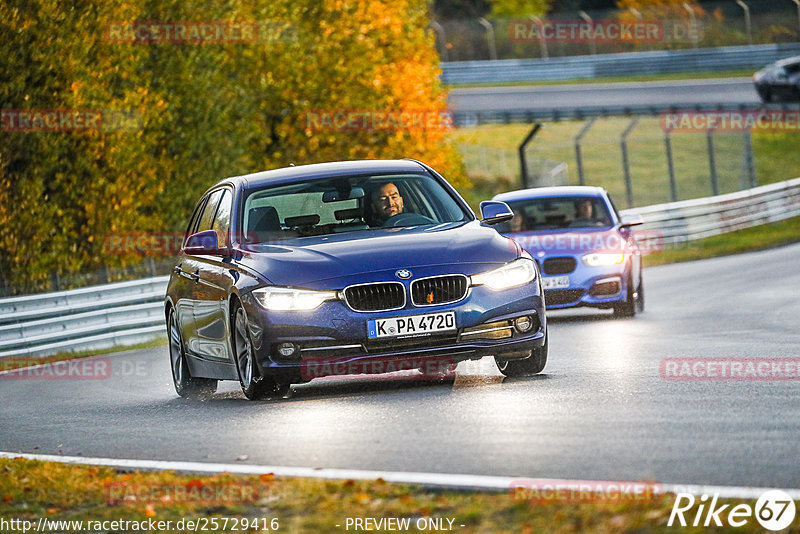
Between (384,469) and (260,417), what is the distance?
2443 millimetres

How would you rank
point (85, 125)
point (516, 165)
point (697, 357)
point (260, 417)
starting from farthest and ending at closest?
point (516, 165)
point (85, 125)
point (697, 357)
point (260, 417)

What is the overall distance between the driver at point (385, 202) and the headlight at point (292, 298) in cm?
133

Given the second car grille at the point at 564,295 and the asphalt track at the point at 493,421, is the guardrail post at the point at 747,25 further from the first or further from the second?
the asphalt track at the point at 493,421

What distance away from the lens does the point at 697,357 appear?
12.4 m

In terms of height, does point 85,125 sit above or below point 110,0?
below

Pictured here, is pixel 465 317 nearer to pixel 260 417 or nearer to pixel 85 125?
pixel 260 417

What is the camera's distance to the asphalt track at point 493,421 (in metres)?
7.23

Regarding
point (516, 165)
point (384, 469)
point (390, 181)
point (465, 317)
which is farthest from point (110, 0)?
point (516, 165)

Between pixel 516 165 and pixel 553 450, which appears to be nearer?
pixel 553 450

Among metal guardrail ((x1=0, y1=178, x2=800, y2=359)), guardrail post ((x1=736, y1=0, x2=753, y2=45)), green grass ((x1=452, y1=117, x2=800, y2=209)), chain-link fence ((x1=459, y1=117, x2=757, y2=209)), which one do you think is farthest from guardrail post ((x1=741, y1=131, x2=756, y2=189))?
guardrail post ((x1=736, y1=0, x2=753, y2=45))

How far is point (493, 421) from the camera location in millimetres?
8656

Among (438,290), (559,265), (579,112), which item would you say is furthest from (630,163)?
(438,290)

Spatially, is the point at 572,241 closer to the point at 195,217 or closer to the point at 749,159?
the point at 195,217

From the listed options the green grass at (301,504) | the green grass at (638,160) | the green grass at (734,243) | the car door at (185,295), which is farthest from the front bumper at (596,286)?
the green grass at (638,160)
